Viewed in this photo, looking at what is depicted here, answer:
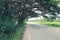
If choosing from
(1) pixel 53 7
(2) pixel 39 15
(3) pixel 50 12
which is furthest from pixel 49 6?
(2) pixel 39 15

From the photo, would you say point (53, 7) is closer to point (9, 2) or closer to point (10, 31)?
point (10, 31)

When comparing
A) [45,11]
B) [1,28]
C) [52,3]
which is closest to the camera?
[1,28]

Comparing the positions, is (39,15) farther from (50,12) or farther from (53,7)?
(53,7)

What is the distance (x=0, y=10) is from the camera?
410 inches

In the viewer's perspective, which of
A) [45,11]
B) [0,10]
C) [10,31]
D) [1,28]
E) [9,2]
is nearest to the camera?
[1,28]

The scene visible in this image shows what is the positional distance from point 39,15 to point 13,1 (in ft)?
98.1

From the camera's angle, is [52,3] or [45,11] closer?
[52,3]

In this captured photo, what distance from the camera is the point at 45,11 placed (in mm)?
38312

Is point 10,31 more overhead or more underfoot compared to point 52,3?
more underfoot

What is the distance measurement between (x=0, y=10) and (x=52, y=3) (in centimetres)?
2515

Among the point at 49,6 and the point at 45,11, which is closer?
the point at 49,6

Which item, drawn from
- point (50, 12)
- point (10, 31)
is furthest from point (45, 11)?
point (10, 31)

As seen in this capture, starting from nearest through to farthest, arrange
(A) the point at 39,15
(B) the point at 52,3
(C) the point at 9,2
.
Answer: (C) the point at 9,2
(B) the point at 52,3
(A) the point at 39,15

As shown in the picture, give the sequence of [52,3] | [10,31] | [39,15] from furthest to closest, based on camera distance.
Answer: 1. [39,15]
2. [52,3]
3. [10,31]
